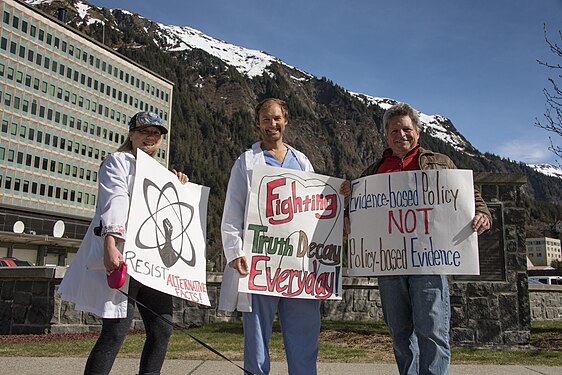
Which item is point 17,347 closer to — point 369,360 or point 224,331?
point 224,331

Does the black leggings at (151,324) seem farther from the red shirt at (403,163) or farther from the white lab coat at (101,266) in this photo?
the red shirt at (403,163)

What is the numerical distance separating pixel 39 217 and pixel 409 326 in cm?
7686

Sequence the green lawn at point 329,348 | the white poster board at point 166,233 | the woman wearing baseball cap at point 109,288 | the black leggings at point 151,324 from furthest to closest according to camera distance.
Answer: the green lawn at point 329,348 < the white poster board at point 166,233 < the black leggings at point 151,324 < the woman wearing baseball cap at point 109,288

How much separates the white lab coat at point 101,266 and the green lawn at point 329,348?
11.1 feet

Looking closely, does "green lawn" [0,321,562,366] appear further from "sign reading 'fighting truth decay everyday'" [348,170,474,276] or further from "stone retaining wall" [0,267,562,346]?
"sign reading 'fighting truth decay everyday'" [348,170,474,276]

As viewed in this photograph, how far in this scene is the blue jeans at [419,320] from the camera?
10.8 feet

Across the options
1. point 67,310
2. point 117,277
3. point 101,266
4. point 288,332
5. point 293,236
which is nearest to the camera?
point 117,277

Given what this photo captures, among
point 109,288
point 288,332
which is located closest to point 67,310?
point 109,288

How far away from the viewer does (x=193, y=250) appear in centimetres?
396

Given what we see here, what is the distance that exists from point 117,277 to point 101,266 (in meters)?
0.21

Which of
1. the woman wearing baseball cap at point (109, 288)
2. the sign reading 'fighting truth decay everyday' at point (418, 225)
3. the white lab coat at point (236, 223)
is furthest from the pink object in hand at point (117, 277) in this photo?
the sign reading 'fighting truth decay everyday' at point (418, 225)

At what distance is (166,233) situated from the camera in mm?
3754

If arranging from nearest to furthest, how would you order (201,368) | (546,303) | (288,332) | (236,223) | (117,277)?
(117,277)
(288,332)
(236,223)
(201,368)
(546,303)

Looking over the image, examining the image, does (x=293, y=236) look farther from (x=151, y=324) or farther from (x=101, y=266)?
(x=101, y=266)
